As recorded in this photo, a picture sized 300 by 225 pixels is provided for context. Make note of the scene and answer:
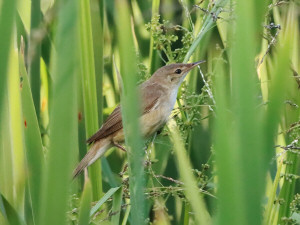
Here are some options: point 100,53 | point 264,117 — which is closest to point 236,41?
point 264,117

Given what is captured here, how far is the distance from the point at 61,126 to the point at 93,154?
1580 mm

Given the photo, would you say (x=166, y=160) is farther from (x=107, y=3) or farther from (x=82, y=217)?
(x=82, y=217)

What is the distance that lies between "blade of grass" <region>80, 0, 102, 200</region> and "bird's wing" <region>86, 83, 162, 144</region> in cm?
31

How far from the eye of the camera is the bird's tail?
2514mm

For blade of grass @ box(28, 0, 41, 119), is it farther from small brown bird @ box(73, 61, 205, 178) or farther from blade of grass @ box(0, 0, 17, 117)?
blade of grass @ box(0, 0, 17, 117)

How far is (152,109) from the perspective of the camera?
3172 mm

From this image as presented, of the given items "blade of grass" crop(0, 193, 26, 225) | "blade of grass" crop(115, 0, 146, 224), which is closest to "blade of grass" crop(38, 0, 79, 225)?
"blade of grass" crop(115, 0, 146, 224)

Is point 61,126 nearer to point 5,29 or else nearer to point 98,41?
point 5,29

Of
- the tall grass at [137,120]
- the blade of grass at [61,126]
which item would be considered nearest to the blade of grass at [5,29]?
the tall grass at [137,120]

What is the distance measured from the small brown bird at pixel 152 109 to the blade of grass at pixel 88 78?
0.75 ft

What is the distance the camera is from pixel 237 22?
1093mm

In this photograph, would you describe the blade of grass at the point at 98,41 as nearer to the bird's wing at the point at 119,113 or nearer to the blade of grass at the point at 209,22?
the bird's wing at the point at 119,113

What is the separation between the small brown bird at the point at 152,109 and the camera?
9.31ft

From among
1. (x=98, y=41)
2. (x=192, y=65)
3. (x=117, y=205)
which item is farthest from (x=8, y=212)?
(x=192, y=65)
